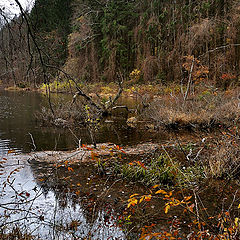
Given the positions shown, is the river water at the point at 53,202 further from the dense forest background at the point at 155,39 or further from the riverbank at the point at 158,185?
the dense forest background at the point at 155,39

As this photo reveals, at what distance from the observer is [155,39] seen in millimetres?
25359

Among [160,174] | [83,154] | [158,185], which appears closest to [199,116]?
[83,154]

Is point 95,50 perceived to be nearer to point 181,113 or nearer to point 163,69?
point 163,69

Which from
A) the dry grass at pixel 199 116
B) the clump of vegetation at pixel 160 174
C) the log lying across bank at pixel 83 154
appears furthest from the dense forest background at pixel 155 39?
the clump of vegetation at pixel 160 174

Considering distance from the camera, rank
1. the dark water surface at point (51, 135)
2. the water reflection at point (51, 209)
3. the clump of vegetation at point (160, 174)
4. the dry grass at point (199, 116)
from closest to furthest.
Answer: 1. the water reflection at point (51, 209)
2. the clump of vegetation at point (160, 174)
3. the dark water surface at point (51, 135)
4. the dry grass at point (199, 116)

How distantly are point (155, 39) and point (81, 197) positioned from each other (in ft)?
76.8

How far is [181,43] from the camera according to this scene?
21625mm

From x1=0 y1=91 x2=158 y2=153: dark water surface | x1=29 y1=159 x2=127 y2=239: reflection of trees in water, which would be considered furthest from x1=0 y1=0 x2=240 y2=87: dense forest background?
x1=29 y1=159 x2=127 y2=239: reflection of trees in water

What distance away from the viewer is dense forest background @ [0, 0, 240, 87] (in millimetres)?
18422

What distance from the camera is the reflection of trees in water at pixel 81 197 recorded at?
12.0 feet

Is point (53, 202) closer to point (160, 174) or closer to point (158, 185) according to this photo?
point (158, 185)

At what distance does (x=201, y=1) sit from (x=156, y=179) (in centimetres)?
2107

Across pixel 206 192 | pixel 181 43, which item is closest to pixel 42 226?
pixel 206 192

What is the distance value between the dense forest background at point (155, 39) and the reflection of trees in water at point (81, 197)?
8.48 metres
